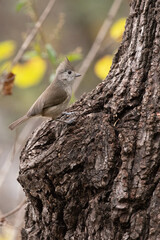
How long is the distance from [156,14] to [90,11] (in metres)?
5.37

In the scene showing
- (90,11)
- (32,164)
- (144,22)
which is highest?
(90,11)

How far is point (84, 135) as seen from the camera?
2.16m

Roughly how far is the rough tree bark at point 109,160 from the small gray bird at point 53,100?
47 cm

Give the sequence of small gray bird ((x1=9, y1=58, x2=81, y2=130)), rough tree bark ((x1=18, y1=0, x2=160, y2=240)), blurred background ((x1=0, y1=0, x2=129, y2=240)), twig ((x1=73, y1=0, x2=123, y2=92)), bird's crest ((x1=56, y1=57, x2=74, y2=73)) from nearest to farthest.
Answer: rough tree bark ((x1=18, y1=0, x2=160, y2=240)), small gray bird ((x1=9, y1=58, x2=81, y2=130)), bird's crest ((x1=56, y1=57, x2=74, y2=73)), twig ((x1=73, y1=0, x2=123, y2=92)), blurred background ((x1=0, y1=0, x2=129, y2=240))

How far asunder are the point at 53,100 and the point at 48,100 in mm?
40

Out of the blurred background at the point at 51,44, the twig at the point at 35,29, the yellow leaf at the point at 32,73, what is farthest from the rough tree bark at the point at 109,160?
the blurred background at the point at 51,44

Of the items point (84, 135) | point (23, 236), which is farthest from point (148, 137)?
point (23, 236)

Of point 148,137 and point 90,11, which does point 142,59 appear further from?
point 90,11

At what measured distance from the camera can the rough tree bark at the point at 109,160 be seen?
200 cm

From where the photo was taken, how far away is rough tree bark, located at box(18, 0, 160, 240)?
2.00 m

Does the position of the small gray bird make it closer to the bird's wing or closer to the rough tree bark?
the bird's wing

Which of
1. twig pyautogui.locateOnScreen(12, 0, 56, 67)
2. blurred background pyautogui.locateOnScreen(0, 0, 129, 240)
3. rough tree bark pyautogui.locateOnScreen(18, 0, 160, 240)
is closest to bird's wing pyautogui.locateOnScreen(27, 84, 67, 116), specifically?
rough tree bark pyautogui.locateOnScreen(18, 0, 160, 240)

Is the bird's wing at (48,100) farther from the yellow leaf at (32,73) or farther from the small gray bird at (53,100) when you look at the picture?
the yellow leaf at (32,73)

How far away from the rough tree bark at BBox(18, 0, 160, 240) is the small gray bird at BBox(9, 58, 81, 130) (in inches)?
18.4
